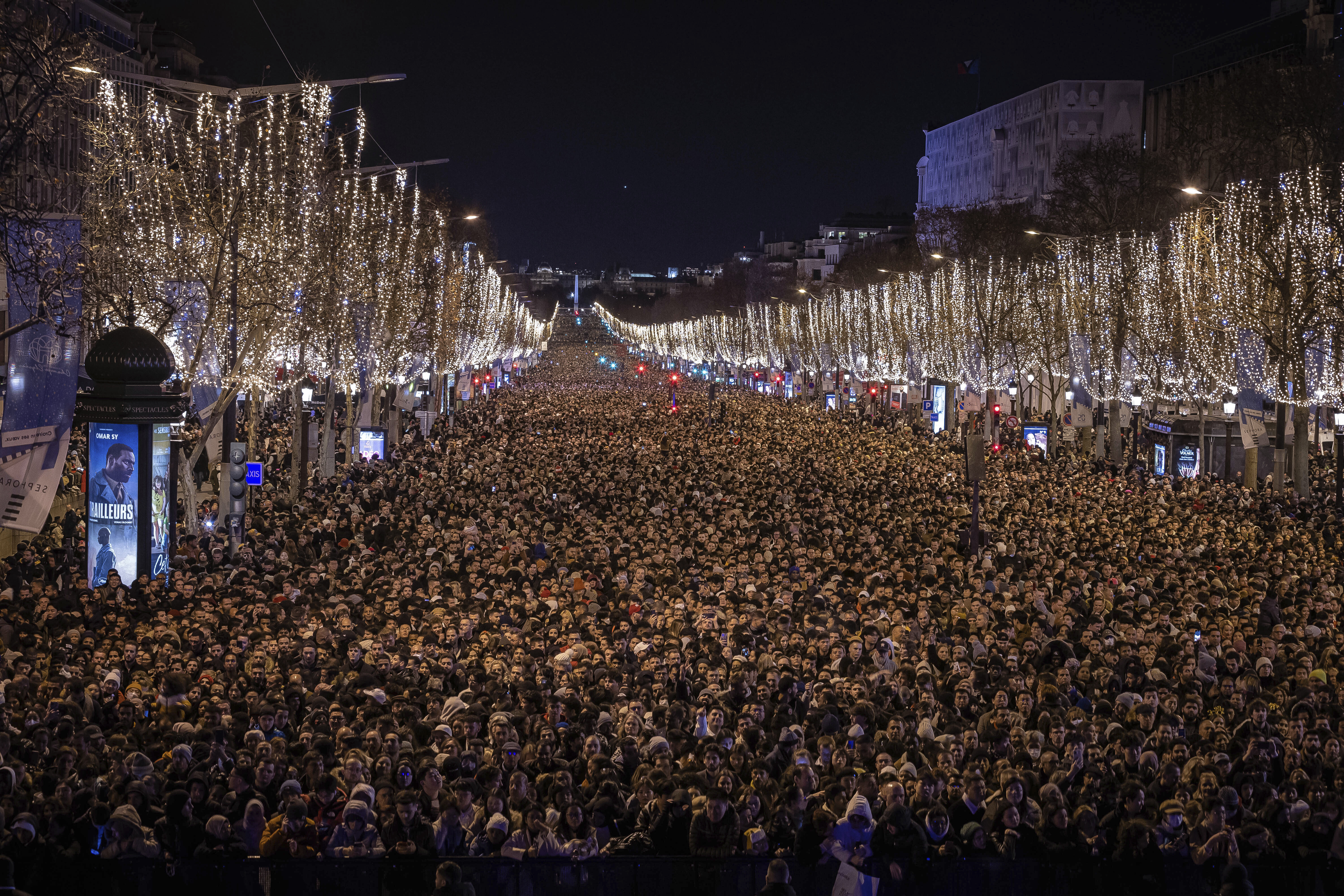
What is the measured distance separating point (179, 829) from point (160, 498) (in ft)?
39.7

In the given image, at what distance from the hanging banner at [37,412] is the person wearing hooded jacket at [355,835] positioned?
10496mm

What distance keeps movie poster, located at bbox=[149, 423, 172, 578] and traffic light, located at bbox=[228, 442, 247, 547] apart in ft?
6.72

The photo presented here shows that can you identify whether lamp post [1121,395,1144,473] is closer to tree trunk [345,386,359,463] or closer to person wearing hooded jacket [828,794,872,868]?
tree trunk [345,386,359,463]

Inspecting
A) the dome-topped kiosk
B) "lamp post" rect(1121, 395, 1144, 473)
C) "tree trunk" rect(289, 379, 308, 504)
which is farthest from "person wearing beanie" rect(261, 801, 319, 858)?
"lamp post" rect(1121, 395, 1144, 473)

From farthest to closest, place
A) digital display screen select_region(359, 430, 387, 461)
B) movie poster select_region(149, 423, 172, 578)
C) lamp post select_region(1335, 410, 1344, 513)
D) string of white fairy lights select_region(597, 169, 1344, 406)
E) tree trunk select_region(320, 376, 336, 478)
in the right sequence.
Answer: digital display screen select_region(359, 430, 387, 461)
tree trunk select_region(320, 376, 336, 478)
string of white fairy lights select_region(597, 169, 1344, 406)
lamp post select_region(1335, 410, 1344, 513)
movie poster select_region(149, 423, 172, 578)

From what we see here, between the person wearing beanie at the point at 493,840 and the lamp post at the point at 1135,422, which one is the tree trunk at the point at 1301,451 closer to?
the lamp post at the point at 1135,422

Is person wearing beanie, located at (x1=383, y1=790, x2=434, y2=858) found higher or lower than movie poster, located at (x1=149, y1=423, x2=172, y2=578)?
lower

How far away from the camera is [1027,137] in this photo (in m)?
96.5

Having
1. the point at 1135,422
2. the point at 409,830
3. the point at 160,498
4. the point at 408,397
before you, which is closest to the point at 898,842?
the point at 409,830

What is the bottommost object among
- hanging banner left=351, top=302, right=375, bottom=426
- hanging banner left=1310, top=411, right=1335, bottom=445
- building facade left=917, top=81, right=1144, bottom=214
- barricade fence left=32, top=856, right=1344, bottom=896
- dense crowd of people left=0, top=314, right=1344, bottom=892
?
barricade fence left=32, top=856, right=1344, bottom=896

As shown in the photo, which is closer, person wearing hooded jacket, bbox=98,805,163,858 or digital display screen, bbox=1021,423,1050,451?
person wearing hooded jacket, bbox=98,805,163,858

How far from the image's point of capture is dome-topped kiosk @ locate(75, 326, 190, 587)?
64.4ft

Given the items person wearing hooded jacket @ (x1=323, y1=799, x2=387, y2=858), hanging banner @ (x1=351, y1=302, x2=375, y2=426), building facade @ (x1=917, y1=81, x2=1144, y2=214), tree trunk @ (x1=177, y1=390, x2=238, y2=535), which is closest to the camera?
person wearing hooded jacket @ (x1=323, y1=799, x2=387, y2=858)

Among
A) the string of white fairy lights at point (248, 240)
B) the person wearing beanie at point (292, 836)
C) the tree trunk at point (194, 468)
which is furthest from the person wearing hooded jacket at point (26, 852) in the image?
the tree trunk at point (194, 468)
